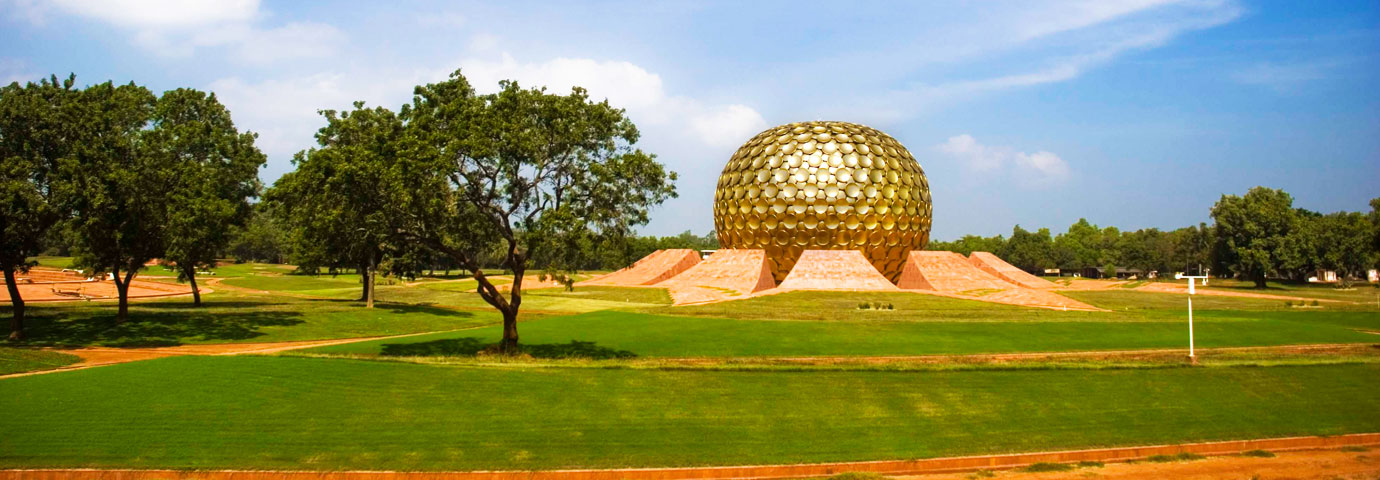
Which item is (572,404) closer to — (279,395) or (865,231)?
(279,395)

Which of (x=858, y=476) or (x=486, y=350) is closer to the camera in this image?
(x=858, y=476)

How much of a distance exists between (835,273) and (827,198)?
16.0 ft

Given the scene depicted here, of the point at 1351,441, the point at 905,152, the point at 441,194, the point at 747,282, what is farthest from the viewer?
the point at 905,152

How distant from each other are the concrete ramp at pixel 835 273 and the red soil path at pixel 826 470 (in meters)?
30.7

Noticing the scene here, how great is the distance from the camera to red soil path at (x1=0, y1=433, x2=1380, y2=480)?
35.8 feet

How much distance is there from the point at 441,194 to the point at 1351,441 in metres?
18.0

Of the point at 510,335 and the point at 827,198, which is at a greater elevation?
the point at 827,198

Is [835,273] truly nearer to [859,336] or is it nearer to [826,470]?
[859,336]

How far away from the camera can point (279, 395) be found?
1438cm

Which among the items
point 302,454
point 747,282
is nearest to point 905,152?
point 747,282

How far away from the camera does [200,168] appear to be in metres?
28.6

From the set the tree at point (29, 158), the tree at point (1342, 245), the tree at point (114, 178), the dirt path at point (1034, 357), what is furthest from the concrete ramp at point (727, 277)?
the tree at point (1342, 245)

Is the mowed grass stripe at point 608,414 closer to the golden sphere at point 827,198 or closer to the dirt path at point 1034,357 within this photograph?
the dirt path at point 1034,357

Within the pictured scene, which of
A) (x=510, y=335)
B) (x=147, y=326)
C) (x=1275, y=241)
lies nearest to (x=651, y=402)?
(x=510, y=335)
